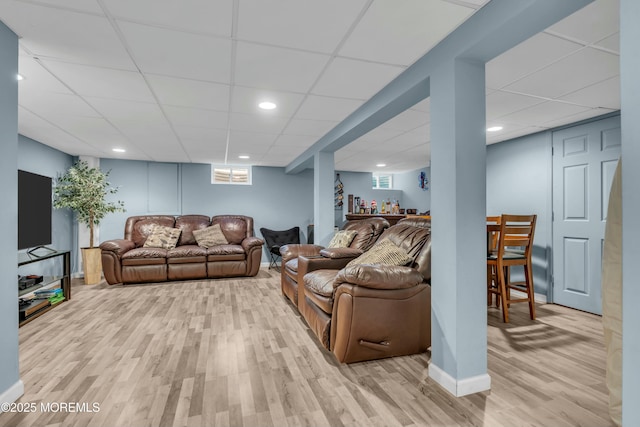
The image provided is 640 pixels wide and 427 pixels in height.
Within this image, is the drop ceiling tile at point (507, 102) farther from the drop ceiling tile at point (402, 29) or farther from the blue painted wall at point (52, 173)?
the blue painted wall at point (52, 173)

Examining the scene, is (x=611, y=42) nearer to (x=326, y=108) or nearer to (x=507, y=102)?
(x=507, y=102)

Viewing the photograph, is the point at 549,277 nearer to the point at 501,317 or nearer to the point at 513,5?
the point at 501,317

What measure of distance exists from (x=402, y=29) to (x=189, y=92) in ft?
6.27

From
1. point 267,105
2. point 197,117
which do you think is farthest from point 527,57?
point 197,117

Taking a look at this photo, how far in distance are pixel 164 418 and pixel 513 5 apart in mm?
2776

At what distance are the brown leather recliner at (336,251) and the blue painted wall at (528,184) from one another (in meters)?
2.22

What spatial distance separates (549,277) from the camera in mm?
3965

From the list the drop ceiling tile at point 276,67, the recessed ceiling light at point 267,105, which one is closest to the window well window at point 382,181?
the recessed ceiling light at point 267,105

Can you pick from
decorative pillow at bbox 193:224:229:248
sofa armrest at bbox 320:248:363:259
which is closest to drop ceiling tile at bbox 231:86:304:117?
sofa armrest at bbox 320:248:363:259

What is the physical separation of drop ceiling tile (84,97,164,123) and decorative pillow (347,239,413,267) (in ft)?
8.50

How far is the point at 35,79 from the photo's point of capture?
97.0 inches

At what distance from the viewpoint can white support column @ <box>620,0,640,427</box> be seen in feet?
3.35

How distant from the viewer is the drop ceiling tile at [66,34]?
5.44 feet

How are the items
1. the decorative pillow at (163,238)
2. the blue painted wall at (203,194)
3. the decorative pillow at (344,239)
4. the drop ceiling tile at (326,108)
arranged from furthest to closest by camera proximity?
the blue painted wall at (203,194), the decorative pillow at (163,238), the decorative pillow at (344,239), the drop ceiling tile at (326,108)
